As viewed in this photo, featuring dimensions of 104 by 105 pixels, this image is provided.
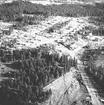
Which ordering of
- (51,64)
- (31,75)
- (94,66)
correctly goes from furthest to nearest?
(51,64) < (94,66) < (31,75)

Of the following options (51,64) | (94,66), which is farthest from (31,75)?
(94,66)

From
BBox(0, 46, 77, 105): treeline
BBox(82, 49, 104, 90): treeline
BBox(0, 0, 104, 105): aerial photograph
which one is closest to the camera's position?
BBox(0, 46, 77, 105): treeline

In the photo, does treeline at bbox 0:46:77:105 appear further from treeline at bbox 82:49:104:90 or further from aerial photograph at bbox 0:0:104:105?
treeline at bbox 82:49:104:90

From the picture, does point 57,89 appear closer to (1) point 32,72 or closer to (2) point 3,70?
(1) point 32,72

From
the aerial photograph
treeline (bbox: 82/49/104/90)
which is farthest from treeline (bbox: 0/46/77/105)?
treeline (bbox: 82/49/104/90)

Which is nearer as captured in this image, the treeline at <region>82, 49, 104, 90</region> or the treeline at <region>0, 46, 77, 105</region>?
the treeline at <region>0, 46, 77, 105</region>

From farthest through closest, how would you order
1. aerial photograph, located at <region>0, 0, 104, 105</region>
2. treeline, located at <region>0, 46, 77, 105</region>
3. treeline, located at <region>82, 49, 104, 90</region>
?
treeline, located at <region>82, 49, 104, 90</region> < aerial photograph, located at <region>0, 0, 104, 105</region> < treeline, located at <region>0, 46, 77, 105</region>

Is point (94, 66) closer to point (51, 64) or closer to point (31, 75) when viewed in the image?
point (51, 64)
